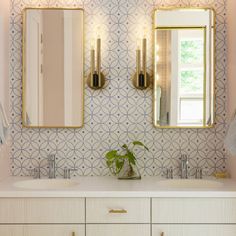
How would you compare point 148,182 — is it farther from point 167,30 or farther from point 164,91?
point 167,30

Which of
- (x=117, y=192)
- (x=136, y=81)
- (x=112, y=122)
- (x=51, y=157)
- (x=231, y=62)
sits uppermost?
(x=231, y=62)

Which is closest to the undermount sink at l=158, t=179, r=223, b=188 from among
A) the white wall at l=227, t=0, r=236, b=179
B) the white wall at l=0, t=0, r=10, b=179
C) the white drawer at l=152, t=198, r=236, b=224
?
the white wall at l=227, t=0, r=236, b=179

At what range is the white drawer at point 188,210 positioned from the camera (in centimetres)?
211

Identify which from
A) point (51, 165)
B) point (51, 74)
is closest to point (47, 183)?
point (51, 165)

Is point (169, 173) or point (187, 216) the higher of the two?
point (169, 173)

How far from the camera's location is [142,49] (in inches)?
104

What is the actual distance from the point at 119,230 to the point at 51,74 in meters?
1.17

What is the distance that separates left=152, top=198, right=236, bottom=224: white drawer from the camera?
2113 mm

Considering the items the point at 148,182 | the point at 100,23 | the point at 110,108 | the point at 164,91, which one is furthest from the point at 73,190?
the point at 100,23

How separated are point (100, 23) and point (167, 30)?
47 centimetres

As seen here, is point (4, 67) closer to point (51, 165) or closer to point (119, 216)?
point (51, 165)

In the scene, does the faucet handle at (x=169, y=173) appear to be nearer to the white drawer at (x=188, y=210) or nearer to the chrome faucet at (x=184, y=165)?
the chrome faucet at (x=184, y=165)

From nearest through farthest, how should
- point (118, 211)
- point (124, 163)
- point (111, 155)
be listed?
point (118, 211), point (111, 155), point (124, 163)

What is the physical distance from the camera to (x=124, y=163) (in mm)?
2631
